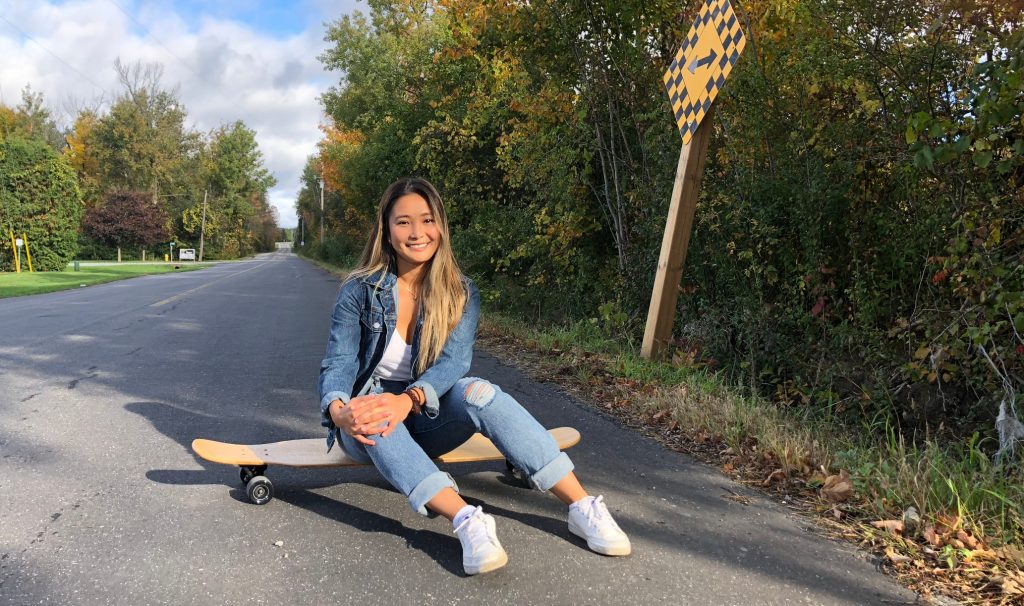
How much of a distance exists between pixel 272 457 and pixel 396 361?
29.5 inches

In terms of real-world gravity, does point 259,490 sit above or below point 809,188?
below

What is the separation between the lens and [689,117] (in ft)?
18.5

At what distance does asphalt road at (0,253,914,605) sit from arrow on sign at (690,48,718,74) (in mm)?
3060

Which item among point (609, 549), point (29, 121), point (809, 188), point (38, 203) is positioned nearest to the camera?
A: point (609, 549)

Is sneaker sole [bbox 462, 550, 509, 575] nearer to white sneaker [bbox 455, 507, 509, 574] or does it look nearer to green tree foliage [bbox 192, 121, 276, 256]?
white sneaker [bbox 455, 507, 509, 574]

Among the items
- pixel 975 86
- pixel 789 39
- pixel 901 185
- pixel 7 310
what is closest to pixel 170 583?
pixel 975 86

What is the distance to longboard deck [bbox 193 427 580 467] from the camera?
2969mm

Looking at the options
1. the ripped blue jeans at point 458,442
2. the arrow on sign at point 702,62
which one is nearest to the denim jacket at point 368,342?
the ripped blue jeans at point 458,442

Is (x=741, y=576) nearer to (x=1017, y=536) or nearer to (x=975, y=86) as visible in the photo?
(x=1017, y=536)

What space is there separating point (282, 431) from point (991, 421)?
178 inches

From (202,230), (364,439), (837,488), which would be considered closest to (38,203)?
(364,439)

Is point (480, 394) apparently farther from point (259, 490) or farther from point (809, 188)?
point (809, 188)

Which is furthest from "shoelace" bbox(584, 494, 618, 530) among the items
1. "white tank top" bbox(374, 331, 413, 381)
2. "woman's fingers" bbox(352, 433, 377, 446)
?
"white tank top" bbox(374, 331, 413, 381)

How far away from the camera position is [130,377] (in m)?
6.02
